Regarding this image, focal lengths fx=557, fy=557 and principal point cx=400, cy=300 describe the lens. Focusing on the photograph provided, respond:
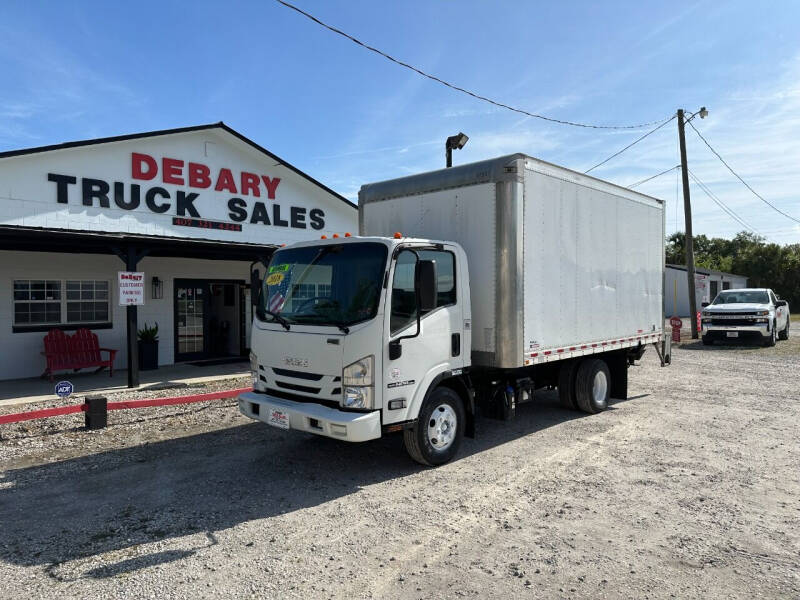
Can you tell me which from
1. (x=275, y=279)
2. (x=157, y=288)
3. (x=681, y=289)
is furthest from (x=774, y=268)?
(x=275, y=279)

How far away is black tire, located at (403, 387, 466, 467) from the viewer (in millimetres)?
5570

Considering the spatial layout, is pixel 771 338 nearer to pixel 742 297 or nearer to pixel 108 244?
pixel 742 297

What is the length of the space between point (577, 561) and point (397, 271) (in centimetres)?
283

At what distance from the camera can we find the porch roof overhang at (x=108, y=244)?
9.57 metres

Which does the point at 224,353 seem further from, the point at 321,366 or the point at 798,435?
the point at 798,435

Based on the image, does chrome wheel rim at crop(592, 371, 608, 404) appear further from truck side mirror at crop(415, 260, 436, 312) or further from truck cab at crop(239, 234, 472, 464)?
truck side mirror at crop(415, 260, 436, 312)

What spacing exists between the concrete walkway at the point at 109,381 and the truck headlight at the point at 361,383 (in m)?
6.31

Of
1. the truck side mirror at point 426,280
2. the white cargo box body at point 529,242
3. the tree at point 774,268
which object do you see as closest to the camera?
the truck side mirror at point 426,280

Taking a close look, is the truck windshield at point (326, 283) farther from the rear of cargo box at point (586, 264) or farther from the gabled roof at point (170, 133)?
the gabled roof at point (170, 133)

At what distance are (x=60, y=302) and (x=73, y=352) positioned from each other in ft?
3.99

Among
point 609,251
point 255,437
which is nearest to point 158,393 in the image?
point 255,437

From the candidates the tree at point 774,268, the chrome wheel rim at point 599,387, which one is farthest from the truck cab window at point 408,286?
the tree at point 774,268

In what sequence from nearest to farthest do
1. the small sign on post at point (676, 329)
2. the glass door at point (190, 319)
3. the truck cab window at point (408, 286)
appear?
the truck cab window at point (408, 286) < the glass door at point (190, 319) < the small sign on post at point (676, 329)

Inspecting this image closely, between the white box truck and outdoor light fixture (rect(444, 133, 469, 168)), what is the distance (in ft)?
22.4
